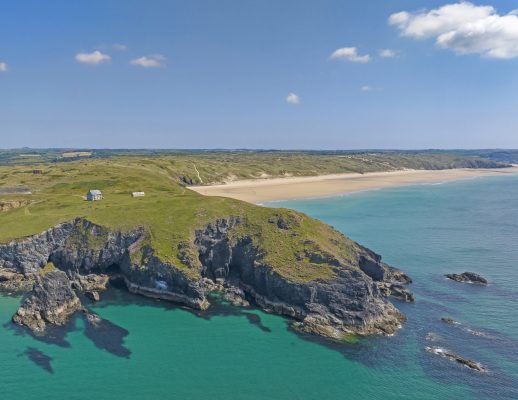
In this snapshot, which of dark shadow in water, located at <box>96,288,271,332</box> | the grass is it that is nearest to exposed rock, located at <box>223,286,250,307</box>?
dark shadow in water, located at <box>96,288,271,332</box>

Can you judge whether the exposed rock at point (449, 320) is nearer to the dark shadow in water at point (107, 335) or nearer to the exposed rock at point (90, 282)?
the dark shadow in water at point (107, 335)

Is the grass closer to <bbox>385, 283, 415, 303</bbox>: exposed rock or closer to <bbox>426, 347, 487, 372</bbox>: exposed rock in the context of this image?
<bbox>385, 283, 415, 303</bbox>: exposed rock

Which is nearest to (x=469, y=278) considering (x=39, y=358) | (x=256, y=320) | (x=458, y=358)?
(x=458, y=358)

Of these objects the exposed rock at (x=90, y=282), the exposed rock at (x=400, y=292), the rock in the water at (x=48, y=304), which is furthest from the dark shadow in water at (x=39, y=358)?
the exposed rock at (x=400, y=292)

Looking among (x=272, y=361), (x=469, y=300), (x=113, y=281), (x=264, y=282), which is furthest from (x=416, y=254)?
(x=113, y=281)

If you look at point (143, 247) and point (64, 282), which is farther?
point (143, 247)

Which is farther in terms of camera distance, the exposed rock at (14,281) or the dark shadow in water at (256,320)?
the exposed rock at (14,281)

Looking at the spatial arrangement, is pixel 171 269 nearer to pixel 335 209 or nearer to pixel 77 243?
pixel 77 243

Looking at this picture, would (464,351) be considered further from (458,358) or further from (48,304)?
(48,304)
